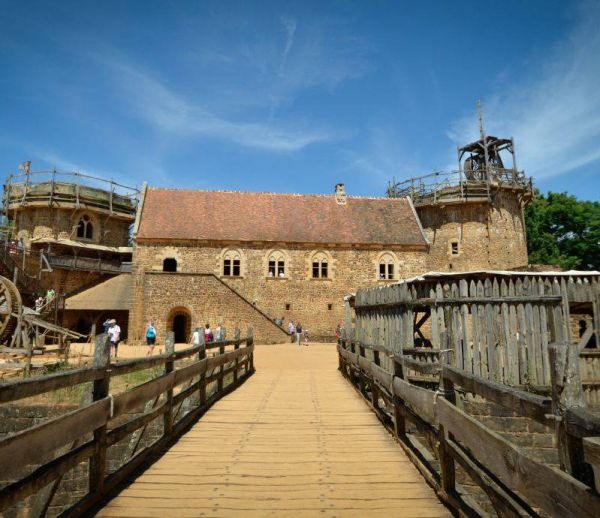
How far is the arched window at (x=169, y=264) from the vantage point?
28.5 metres

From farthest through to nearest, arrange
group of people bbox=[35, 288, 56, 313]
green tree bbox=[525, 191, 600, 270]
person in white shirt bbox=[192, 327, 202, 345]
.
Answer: green tree bbox=[525, 191, 600, 270] → group of people bbox=[35, 288, 56, 313] → person in white shirt bbox=[192, 327, 202, 345]

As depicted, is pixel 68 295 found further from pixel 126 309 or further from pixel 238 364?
pixel 238 364

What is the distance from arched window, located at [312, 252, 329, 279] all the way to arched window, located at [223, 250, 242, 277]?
475 cm

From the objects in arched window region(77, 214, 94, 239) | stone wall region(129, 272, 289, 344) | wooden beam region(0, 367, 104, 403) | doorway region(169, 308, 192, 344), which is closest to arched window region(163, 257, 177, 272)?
stone wall region(129, 272, 289, 344)

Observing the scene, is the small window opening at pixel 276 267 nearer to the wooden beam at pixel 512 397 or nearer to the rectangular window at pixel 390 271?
the rectangular window at pixel 390 271

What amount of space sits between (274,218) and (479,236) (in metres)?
14.6

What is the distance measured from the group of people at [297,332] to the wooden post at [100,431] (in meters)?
21.7

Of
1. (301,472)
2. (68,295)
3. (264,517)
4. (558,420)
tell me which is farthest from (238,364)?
(68,295)

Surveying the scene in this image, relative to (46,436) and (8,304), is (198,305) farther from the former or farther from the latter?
(46,436)

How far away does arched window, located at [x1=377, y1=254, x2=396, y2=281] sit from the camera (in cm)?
3025

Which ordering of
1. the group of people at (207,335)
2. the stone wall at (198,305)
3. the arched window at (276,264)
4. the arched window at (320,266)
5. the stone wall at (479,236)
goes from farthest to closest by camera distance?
the stone wall at (479,236) < the arched window at (320,266) < the arched window at (276,264) < the stone wall at (198,305) < the group of people at (207,335)

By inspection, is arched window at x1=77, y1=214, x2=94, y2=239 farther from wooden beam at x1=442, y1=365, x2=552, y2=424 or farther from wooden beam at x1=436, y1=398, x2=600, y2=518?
wooden beam at x1=436, y1=398, x2=600, y2=518

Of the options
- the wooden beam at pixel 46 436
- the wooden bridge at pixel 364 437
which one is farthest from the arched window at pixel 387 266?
the wooden beam at pixel 46 436

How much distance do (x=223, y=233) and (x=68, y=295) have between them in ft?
33.2
